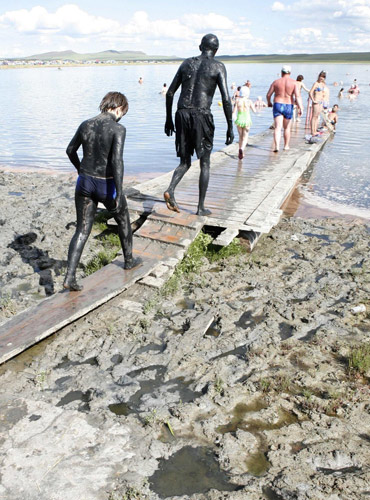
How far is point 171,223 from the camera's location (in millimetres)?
6559

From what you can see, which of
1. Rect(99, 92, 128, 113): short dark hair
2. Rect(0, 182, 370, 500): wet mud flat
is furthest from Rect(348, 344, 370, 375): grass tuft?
Rect(99, 92, 128, 113): short dark hair

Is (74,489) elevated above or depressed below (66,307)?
below

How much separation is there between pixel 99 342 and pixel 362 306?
314 centimetres

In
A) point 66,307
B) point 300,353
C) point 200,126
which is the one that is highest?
point 200,126

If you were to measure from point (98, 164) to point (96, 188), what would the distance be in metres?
0.26

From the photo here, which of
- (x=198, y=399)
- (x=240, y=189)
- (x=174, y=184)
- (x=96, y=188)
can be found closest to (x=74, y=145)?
(x=96, y=188)

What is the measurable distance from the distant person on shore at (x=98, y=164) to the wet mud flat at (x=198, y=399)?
0.95 meters

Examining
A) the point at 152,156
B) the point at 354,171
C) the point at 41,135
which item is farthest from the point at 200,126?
the point at 41,135

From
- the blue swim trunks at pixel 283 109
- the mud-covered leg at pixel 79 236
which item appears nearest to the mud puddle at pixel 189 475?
the mud-covered leg at pixel 79 236

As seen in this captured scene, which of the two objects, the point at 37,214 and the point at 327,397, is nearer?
the point at 327,397

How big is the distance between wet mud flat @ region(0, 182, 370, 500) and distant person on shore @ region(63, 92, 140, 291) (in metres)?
0.95

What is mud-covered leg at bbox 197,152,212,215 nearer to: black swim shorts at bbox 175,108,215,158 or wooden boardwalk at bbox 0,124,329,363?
black swim shorts at bbox 175,108,215,158

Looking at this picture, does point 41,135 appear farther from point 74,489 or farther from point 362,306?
point 74,489

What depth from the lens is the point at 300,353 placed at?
4.31 meters
